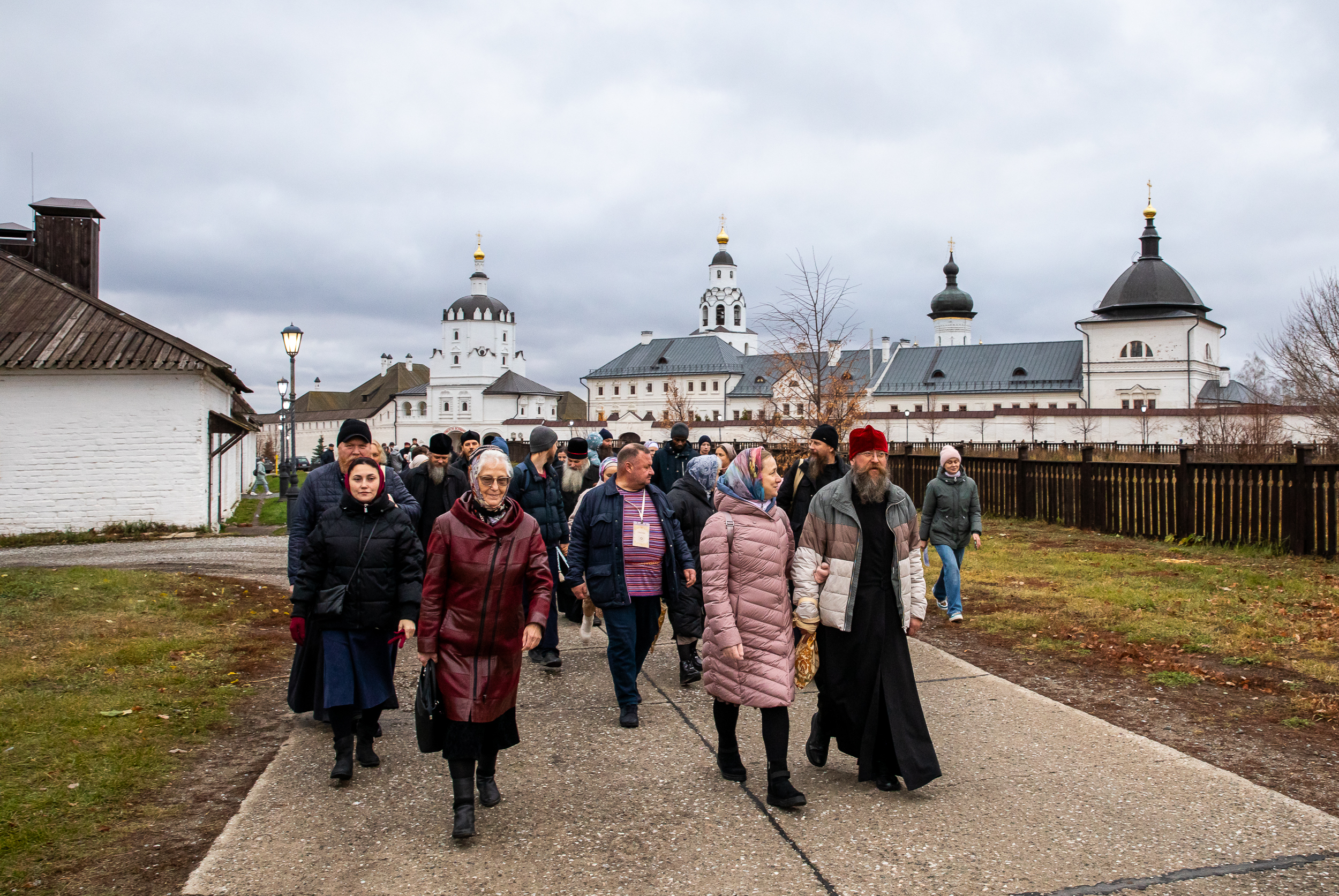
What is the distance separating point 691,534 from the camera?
24.7 feet

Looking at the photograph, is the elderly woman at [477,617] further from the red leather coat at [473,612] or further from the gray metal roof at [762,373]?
the gray metal roof at [762,373]

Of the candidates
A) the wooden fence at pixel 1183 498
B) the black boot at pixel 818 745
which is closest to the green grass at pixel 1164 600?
the wooden fence at pixel 1183 498

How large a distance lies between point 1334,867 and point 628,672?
389 cm

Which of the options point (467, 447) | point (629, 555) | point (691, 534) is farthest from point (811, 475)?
point (467, 447)

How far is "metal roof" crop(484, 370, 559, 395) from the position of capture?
358ft

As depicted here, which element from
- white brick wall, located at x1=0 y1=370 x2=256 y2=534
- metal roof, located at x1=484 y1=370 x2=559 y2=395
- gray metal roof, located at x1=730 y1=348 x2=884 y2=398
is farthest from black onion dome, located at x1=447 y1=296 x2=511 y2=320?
white brick wall, located at x1=0 y1=370 x2=256 y2=534

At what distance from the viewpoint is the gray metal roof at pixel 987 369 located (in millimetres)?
79500

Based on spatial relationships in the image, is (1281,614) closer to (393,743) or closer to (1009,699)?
(1009,699)

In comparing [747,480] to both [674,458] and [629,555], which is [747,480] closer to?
[629,555]

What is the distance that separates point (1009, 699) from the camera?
6793 mm

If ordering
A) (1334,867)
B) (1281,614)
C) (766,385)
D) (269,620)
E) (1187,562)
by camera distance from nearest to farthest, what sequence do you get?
(1334,867) → (1281,614) → (269,620) → (1187,562) → (766,385)

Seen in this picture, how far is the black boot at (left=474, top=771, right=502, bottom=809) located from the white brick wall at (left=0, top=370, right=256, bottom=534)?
16.4 m

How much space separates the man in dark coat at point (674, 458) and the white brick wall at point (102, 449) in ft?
39.5

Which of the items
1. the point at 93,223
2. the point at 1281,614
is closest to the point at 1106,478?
the point at 1281,614
